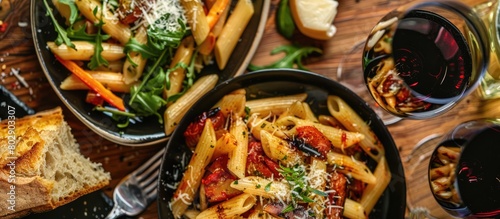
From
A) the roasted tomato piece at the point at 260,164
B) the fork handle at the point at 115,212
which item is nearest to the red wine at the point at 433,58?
the roasted tomato piece at the point at 260,164

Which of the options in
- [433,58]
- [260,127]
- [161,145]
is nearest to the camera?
[433,58]

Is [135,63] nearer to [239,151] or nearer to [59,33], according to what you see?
[59,33]

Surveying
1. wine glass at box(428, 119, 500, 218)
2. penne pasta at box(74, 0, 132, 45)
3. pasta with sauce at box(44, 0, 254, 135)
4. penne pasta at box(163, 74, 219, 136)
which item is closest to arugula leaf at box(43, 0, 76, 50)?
pasta with sauce at box(44, 0, 254, 135)

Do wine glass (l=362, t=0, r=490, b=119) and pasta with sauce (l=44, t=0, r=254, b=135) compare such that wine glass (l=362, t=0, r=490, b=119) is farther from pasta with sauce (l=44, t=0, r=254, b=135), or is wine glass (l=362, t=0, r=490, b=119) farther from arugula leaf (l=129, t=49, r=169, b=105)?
arugula leaf (l=129, t=49, r=169, b=105)

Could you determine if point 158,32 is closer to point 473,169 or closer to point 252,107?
point 252,107

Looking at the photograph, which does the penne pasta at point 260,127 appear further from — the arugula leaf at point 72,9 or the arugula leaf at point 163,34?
the arugula leaf at point 72,9

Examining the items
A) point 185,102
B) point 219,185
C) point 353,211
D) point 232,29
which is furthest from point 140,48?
point 353,211
